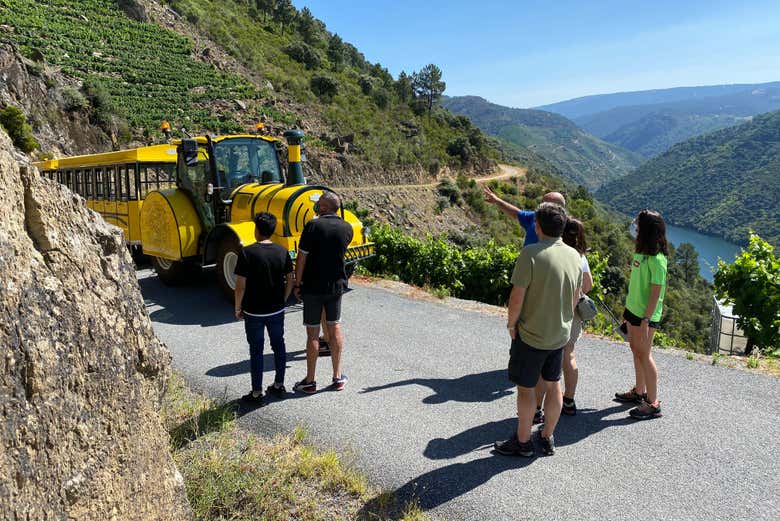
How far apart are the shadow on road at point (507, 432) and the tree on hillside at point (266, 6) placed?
79.3 metres

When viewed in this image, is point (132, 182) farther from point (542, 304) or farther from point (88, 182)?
point (542, 304)

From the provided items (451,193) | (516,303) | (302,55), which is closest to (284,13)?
(302,55)

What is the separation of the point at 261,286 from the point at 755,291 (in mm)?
6682

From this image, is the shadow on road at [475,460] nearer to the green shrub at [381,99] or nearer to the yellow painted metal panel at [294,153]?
the yellow painted metal panel at [294,153]

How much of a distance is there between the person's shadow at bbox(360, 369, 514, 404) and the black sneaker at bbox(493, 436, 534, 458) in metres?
1.07

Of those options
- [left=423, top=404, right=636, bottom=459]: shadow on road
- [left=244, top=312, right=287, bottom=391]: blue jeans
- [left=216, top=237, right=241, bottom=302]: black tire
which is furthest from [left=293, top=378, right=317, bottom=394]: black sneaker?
[left=216, top=237, right=241, bottom=302]: black tire

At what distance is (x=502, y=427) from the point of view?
186 inches

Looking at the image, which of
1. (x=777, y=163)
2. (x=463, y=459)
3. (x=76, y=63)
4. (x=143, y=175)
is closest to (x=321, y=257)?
(x=463, y=459)

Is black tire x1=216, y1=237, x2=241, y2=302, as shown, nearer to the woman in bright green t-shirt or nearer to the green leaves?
the green leaves

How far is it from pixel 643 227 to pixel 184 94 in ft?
140

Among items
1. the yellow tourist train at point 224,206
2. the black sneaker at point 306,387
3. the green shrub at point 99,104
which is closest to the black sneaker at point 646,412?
the black sneaker at point 306,387

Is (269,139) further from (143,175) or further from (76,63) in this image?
(76,63)

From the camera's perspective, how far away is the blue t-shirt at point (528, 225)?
5261mm

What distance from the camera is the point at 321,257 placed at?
5.01m
